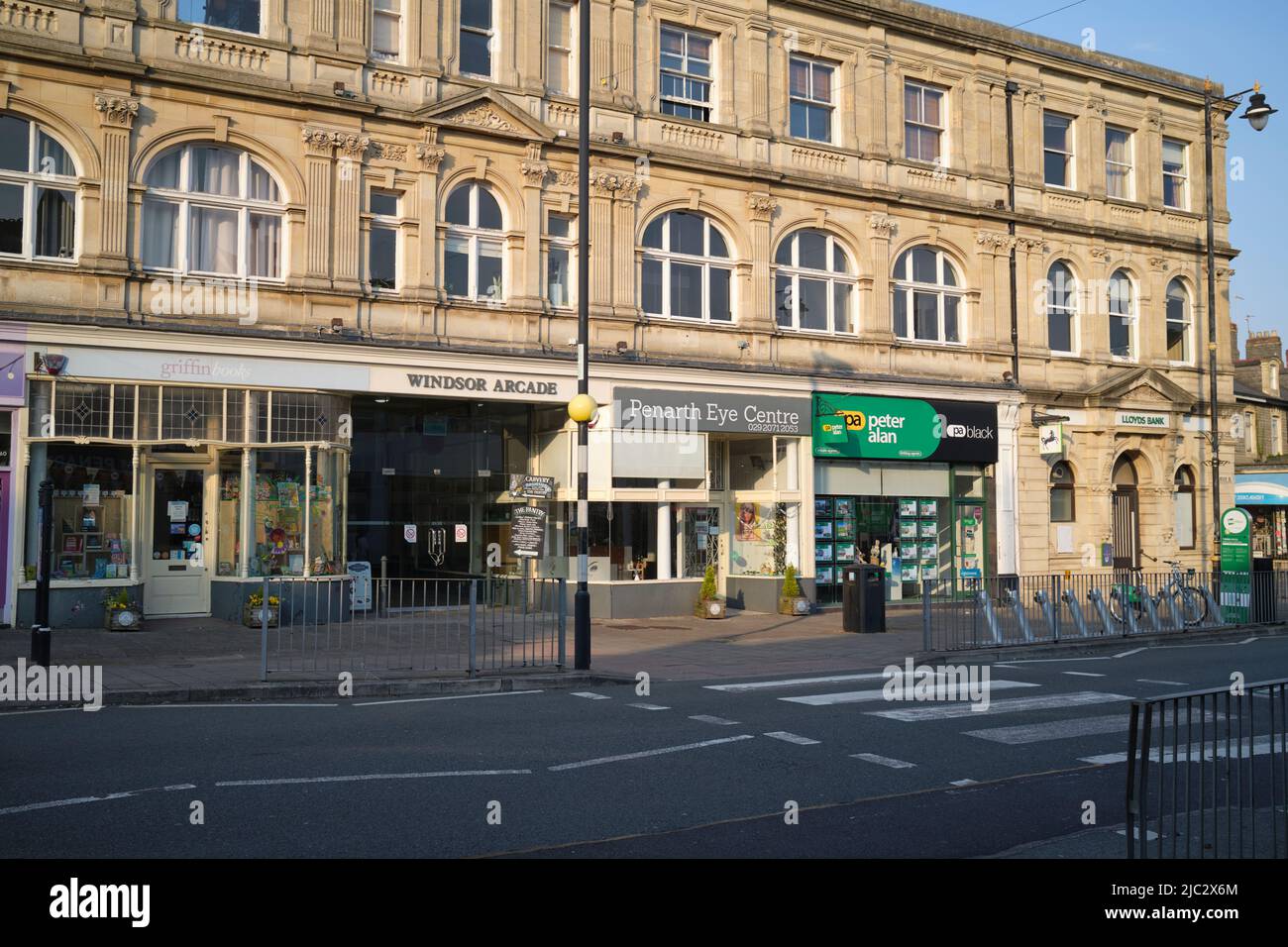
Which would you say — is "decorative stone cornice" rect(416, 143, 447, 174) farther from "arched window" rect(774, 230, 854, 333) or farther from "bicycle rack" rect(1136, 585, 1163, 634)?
"bicycle rack" rect(1136, 585, 1163, 634)

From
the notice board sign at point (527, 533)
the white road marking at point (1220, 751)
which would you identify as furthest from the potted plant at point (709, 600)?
the white road marking at point (1220, 751)

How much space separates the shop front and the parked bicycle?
18.4ft

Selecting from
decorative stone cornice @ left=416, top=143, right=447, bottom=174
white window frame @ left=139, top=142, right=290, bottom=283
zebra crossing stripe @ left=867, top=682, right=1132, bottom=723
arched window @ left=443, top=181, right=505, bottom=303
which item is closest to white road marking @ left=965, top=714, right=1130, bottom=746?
zebra crossing stripe @ left=867, top=682, right=1132, bottom=723

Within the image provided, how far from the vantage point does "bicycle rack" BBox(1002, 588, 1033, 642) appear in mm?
18109

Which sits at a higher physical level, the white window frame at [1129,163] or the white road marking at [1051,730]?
the white window frame at [1129,163]

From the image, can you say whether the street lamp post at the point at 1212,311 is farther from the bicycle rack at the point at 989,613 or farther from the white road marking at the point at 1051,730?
the white road marking at the point at 1051,730

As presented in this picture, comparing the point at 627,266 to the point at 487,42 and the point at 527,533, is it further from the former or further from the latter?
the point at 527,533

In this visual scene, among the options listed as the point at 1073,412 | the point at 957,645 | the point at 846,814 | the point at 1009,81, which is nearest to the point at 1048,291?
the point at 1073,412

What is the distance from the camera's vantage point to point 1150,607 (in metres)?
20.3

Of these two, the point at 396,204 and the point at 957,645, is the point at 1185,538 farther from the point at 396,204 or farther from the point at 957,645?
the point at 396,204

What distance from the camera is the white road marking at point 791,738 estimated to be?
10253 mm

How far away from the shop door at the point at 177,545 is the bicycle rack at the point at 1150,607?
54.0ft

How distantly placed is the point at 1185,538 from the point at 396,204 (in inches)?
918

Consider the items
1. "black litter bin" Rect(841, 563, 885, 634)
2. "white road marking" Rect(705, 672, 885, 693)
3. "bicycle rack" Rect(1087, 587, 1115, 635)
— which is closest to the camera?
"white road marking" Rect(705, 672, 885, 693)
